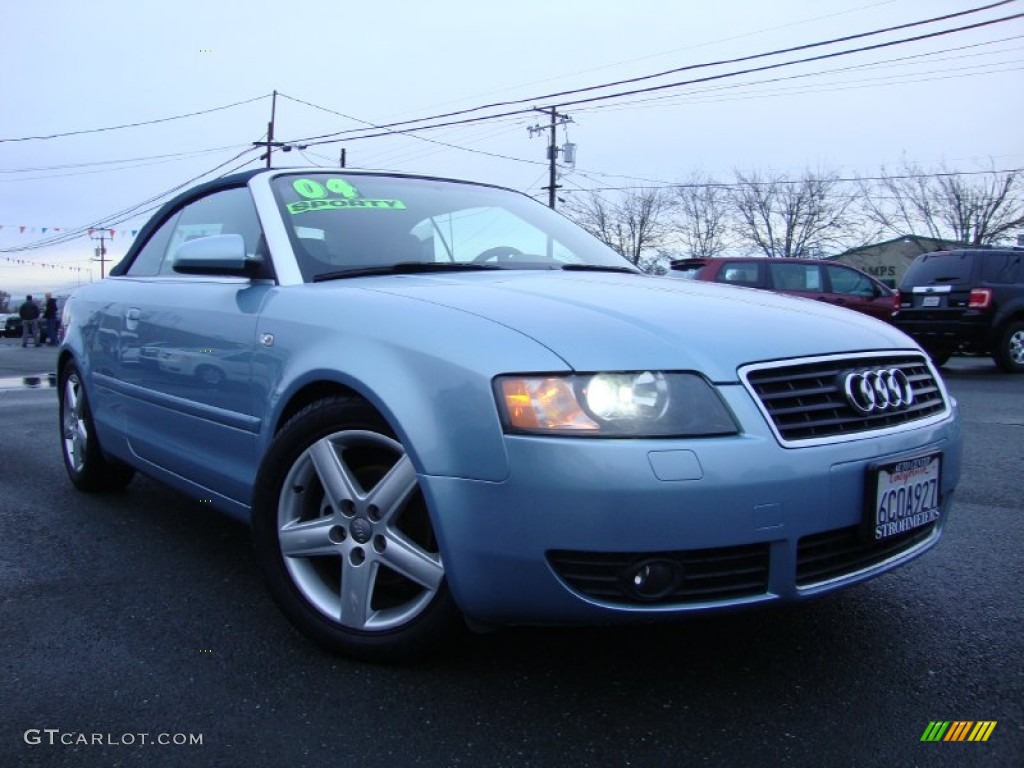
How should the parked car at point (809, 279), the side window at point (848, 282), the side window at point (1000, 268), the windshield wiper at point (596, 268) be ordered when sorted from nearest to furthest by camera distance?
the windshield wiper at point (596, 268) < the side window at point (1000, 268) < the parked car at point (809, 279) < the side window at point (848, 282)

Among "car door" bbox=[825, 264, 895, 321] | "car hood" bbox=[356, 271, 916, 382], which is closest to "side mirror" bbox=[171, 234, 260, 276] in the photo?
"car hood" bbox=[356, 271, 916, 382]

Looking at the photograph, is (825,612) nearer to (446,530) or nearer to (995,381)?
(446,530)

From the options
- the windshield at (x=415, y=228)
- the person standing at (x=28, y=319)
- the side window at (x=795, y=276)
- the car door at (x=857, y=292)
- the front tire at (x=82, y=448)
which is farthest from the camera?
the person standing at (x=28, y=319)

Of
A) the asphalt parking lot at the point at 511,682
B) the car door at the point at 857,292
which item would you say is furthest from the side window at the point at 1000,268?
the asphalt parking lot at the point at 511,682

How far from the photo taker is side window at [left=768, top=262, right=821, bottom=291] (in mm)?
13156

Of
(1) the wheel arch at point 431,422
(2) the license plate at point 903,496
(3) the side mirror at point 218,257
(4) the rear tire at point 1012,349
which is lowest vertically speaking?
(4) the rear tire at point 1012,349

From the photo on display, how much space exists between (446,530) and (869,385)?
3.67 feet

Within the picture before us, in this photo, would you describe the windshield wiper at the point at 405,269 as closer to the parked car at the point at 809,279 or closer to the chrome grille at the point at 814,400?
the chrome grille at the point at 814,400

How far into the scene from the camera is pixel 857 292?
44.1 feet

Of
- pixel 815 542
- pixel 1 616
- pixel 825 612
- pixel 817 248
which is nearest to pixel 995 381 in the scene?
pixel 825 612

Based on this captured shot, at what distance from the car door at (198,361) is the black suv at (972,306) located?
10.4 metres

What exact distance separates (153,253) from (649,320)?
9.07ft

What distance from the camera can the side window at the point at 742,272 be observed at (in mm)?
12852

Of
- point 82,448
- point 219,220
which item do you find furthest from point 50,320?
point 219,220
